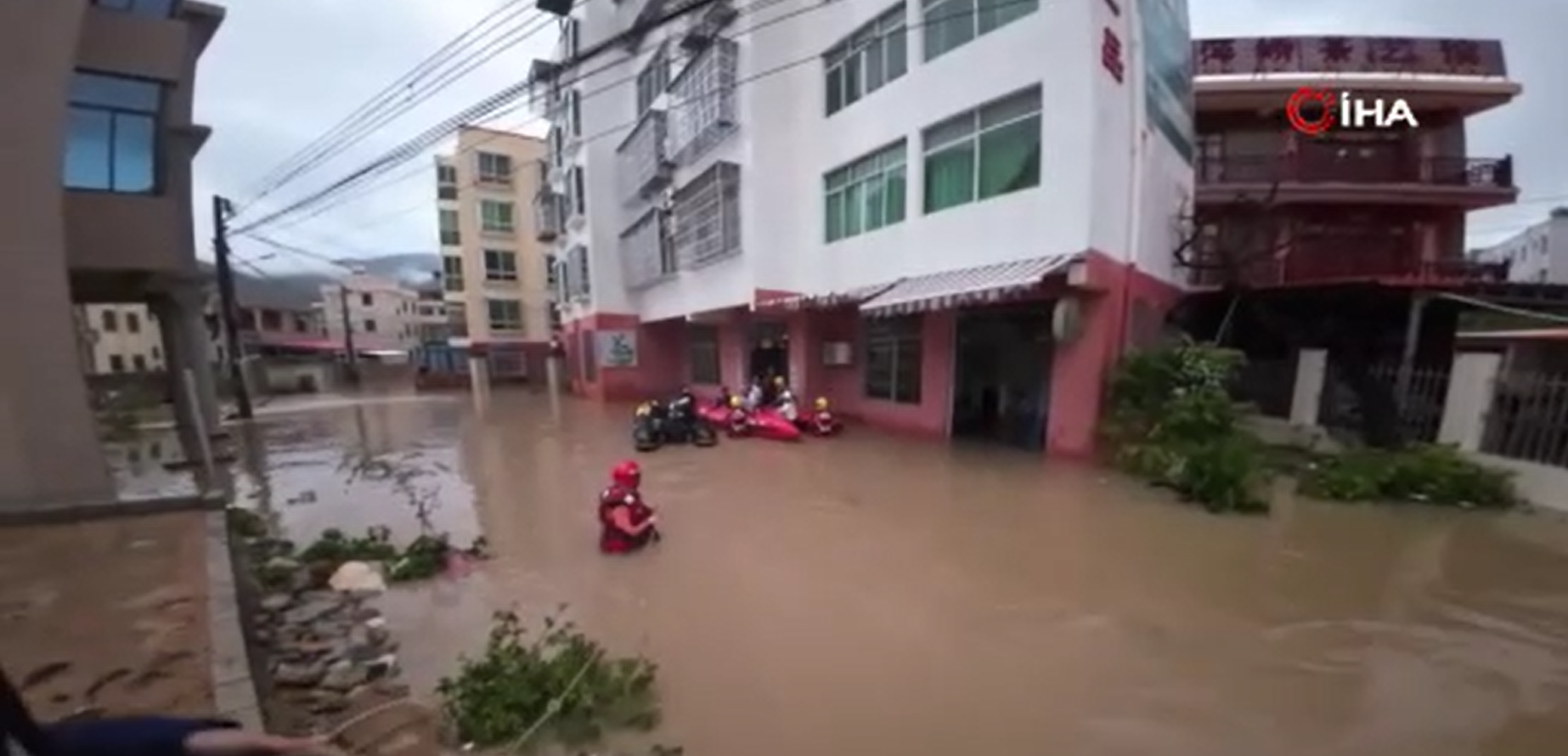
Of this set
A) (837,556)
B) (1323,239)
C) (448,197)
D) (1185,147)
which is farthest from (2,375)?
(448,197)

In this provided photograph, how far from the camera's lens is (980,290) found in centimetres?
1018

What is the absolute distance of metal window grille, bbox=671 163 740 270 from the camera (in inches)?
629

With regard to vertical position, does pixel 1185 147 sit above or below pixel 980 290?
above

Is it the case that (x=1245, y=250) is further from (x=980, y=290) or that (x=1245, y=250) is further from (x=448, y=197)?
(x=448, y=197)

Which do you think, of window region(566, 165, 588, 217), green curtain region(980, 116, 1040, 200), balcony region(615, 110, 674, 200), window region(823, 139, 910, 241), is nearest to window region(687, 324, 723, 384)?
balcony region(615, 110, 674, 200)

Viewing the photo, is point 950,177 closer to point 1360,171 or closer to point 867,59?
point 867,59

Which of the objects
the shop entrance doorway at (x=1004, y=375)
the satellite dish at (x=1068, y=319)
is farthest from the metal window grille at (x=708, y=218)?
the satellite dish at (x=1068, y=319)

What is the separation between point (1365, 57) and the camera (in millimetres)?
20156

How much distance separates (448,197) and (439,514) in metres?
35.0

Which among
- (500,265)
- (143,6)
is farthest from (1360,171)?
(500,265)

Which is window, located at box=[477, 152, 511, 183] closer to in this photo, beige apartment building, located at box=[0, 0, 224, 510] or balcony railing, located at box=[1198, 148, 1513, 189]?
beige apartment building, located at box=[0, 0, 224, 510]

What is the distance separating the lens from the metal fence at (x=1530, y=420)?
7602 mm

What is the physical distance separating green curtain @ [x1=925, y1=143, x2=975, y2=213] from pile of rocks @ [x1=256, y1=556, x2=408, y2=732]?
388 inches

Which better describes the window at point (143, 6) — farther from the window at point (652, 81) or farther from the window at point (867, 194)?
the window at point (867, 194)
